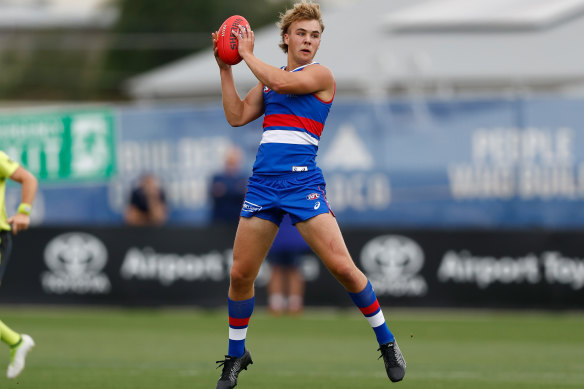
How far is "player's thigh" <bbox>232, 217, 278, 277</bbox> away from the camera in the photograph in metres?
7.95

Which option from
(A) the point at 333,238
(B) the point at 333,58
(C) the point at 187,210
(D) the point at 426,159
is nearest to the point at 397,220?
(D) the point at 426,159

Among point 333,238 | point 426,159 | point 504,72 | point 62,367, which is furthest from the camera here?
point 504,72

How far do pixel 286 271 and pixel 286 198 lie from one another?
8091 mm

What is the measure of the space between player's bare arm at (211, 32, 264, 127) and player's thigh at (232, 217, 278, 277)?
771mm

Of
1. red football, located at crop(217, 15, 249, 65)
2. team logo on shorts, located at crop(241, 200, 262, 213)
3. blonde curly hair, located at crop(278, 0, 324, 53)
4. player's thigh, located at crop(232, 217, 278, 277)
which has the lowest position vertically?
player's thigh, located at crop(232, 217, 278, 277)

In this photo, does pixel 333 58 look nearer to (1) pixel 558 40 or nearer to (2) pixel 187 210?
(1) pixel 558 40

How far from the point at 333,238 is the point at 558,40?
57.5 feet

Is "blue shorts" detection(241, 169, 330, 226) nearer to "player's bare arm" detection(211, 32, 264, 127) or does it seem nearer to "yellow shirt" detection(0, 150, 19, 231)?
"player's bare arm" detection(211, 32, 264, 127)

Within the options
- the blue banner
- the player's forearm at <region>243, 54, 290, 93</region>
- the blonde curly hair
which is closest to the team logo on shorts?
the player's forearm at <region>243, 54, 290, 93</region>

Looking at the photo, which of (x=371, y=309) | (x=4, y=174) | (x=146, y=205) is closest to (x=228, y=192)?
(x=146, y=205)

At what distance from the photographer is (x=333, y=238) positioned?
7.92 m

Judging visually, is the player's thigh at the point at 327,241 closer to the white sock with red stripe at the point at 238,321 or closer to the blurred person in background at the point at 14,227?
the white sock with red stripe at the point at 238,321

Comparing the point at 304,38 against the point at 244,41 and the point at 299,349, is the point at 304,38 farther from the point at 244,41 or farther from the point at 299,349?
the point at 299,349

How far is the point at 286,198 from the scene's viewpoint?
311 inches
